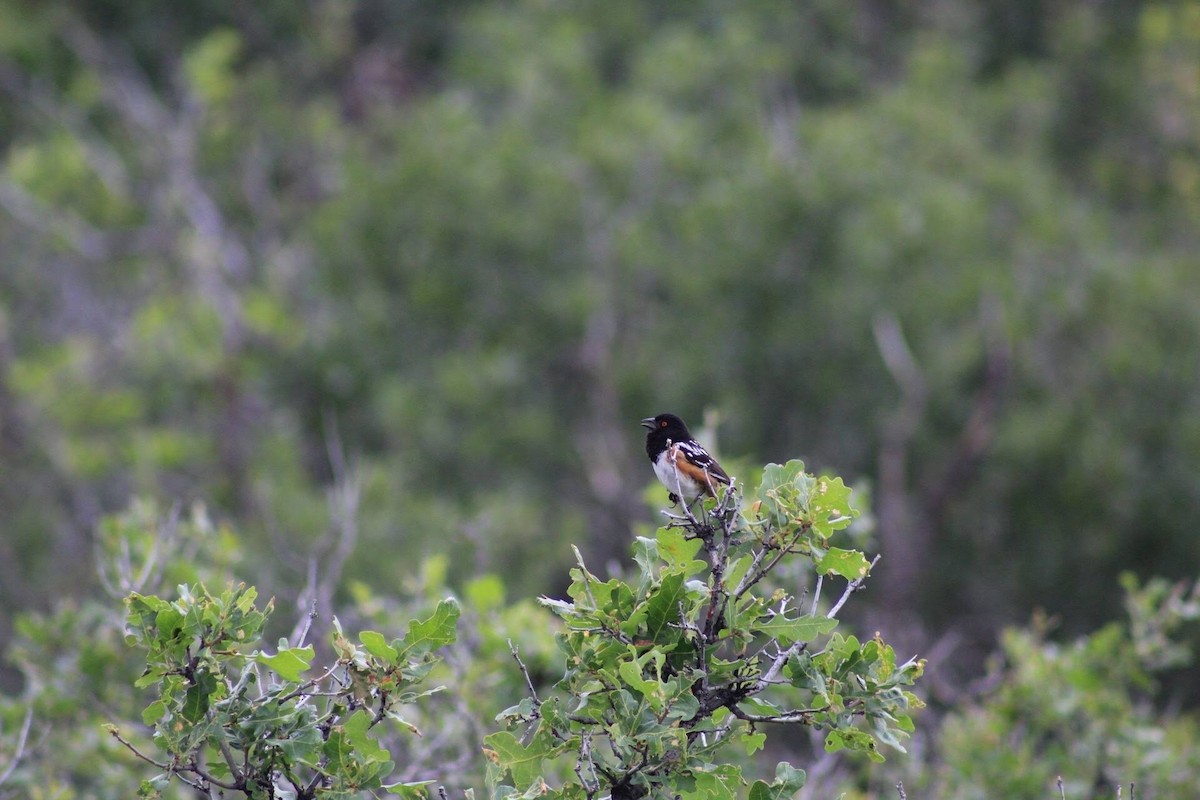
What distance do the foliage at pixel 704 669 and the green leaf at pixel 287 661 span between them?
573 mm

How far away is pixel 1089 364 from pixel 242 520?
A: 33.6ft

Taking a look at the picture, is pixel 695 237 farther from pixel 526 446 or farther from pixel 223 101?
pixel 223 101

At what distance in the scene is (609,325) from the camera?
59.0ft

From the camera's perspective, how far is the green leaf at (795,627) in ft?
13.0

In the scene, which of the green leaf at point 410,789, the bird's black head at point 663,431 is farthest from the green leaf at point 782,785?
the bird's black head at point 663,431

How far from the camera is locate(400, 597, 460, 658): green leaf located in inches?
162

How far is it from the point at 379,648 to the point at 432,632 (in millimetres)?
160

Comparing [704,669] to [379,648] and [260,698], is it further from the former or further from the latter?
[260,698]

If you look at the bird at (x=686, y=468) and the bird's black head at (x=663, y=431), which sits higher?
the bird's black head at (x=663, y=431)

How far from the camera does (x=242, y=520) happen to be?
1641 centimetres

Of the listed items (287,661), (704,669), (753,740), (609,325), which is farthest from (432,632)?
(609,325)

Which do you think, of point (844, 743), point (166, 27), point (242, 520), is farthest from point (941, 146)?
point (844, 743)

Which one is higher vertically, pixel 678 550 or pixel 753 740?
pixel 678 550

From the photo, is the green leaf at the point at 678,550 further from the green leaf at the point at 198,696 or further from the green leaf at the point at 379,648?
the green leaf at the point at 198,696
